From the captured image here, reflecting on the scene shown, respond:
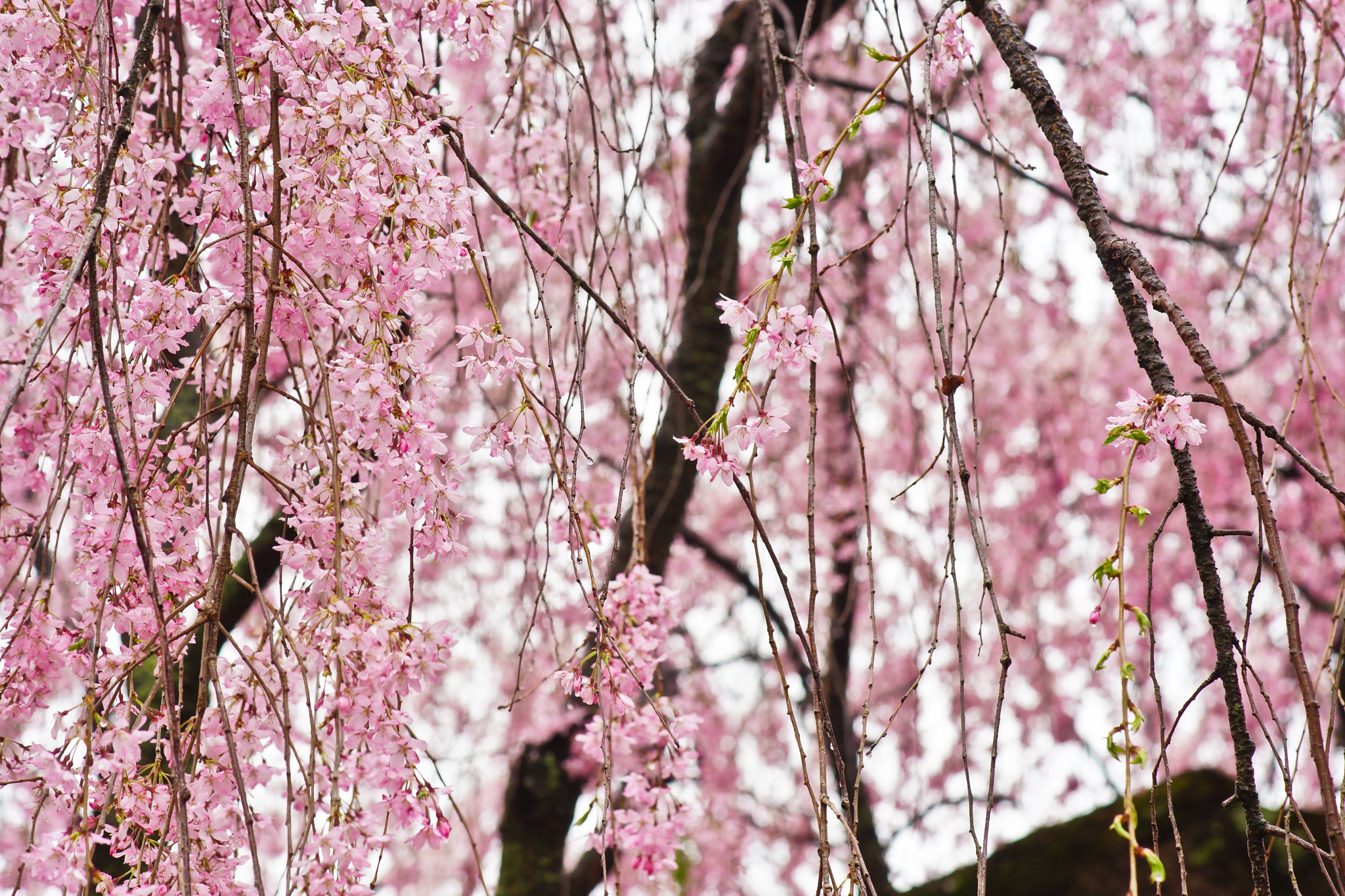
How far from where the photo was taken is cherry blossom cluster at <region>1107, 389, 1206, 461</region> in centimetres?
97

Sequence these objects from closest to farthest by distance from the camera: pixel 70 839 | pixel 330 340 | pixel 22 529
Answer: pixel 70 839 → pixel 22 529 → pixel 330 340

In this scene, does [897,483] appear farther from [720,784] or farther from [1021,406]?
[720,784]

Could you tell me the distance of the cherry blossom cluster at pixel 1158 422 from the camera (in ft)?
3.19

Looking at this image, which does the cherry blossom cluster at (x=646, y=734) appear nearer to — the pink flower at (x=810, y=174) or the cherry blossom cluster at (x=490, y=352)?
the cherry blossom cluster at (x=490, y=352)

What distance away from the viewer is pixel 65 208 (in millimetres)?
1197

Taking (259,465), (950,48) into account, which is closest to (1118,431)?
(950,48)

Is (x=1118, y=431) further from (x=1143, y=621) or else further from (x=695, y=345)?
(x=695, y=345)

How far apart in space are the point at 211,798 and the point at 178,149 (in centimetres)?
90

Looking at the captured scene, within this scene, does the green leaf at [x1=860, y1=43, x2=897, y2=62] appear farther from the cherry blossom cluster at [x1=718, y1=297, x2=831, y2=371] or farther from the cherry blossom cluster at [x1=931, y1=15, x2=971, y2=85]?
the cherry blossom cluster at [x1=718, y1=297, x2=831, y2=371]

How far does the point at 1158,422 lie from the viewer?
100 centimetres

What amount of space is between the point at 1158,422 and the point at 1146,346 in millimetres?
74

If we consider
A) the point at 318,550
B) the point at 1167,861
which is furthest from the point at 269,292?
the point at 1167,861

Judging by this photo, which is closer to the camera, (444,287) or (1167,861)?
(1167,861)

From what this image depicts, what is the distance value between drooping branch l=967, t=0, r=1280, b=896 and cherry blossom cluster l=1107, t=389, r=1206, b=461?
0.04 ft
